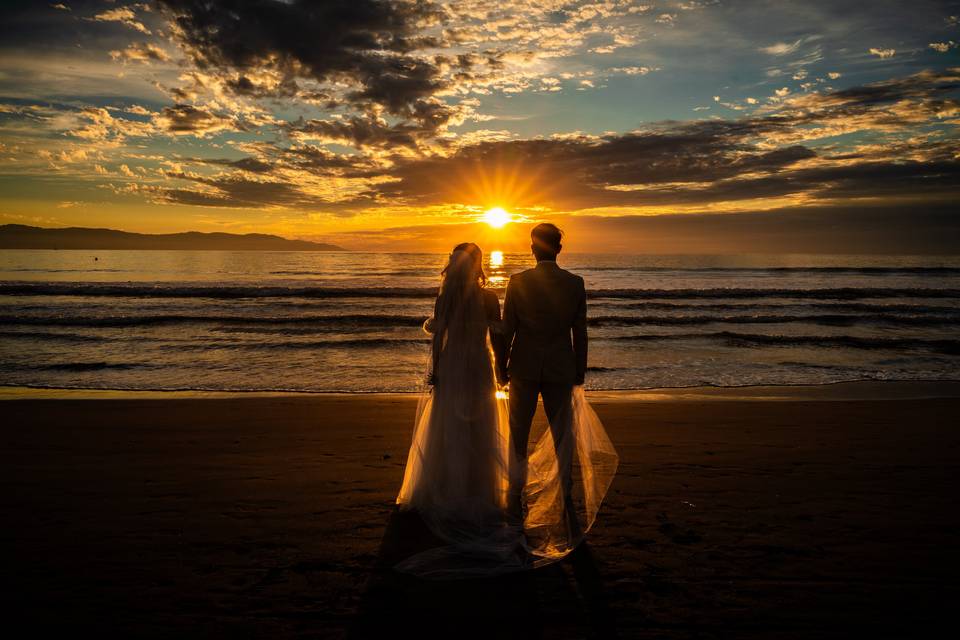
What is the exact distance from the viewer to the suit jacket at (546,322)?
13.6 ft

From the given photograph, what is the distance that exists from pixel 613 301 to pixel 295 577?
26.7 m

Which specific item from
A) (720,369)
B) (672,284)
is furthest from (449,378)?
(672,284)

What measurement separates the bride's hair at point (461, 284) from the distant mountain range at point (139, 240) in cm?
12915

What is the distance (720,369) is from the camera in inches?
→ 514

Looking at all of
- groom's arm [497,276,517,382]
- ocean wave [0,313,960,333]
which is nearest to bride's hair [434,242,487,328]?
groom's arm [497,276,517,382]

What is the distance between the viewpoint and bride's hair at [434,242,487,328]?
4.27 m

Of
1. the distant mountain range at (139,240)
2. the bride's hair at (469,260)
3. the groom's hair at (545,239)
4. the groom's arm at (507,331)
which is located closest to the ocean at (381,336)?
the groom's arm at (507,331)

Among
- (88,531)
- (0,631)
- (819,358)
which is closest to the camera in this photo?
(0,631)

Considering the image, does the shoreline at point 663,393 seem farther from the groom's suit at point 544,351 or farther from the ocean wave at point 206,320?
the ocean wave at point 206,320

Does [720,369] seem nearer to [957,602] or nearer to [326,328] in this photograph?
[957,602]

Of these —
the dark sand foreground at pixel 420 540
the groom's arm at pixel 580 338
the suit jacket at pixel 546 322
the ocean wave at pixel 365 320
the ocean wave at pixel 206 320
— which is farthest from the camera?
the ocean wave at pixel 365 320

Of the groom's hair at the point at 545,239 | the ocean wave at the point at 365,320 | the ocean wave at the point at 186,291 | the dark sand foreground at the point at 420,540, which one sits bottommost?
the dark sand foreground at the point at 420,540

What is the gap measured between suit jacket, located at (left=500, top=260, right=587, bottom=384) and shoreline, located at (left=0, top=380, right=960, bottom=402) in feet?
19.2

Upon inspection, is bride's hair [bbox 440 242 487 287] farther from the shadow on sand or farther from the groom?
the shadow on sand
